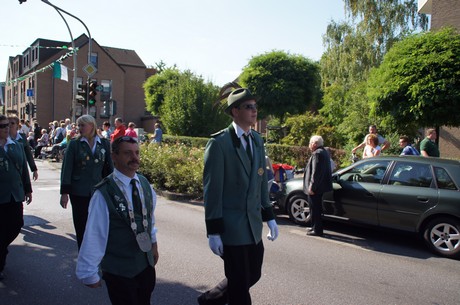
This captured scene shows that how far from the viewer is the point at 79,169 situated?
4828 millimetres

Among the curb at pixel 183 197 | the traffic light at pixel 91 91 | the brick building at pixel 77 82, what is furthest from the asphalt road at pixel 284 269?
the brick building at pixel 77 82

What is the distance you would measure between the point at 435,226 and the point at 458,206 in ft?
1.49

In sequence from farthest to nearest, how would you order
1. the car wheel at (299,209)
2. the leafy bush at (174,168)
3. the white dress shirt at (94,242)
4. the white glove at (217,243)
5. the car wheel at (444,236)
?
the leafy bush at (174,168)
the car wheel at (299,209)
the car wheel at (444,236)
the white glove at (217,243)
the white dress shirt at (94,242)

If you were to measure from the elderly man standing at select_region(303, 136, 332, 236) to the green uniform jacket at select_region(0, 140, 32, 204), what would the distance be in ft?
14.4

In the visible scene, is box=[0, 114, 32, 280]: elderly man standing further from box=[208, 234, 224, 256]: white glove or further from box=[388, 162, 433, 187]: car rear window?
box=[388, 162, 433, 187]: car rear window

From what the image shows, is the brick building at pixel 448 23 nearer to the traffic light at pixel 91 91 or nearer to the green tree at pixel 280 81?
the green tree at pixel 280 81

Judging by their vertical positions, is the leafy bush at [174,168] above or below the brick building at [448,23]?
below

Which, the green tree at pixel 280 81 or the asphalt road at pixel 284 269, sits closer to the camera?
the asphalt road at pixel 284 269

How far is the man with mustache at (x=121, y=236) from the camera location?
2523 millimetres

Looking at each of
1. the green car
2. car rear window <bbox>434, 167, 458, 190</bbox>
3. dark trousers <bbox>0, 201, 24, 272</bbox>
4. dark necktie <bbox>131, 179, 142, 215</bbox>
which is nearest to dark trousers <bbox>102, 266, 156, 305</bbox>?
dark necktie <bbox>131, 179, 142, 215</bbox>

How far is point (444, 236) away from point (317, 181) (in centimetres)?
204

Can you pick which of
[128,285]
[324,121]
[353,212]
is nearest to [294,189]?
[353,212]

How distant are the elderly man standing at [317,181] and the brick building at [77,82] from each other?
35.2m

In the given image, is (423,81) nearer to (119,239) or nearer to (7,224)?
(7,224)
